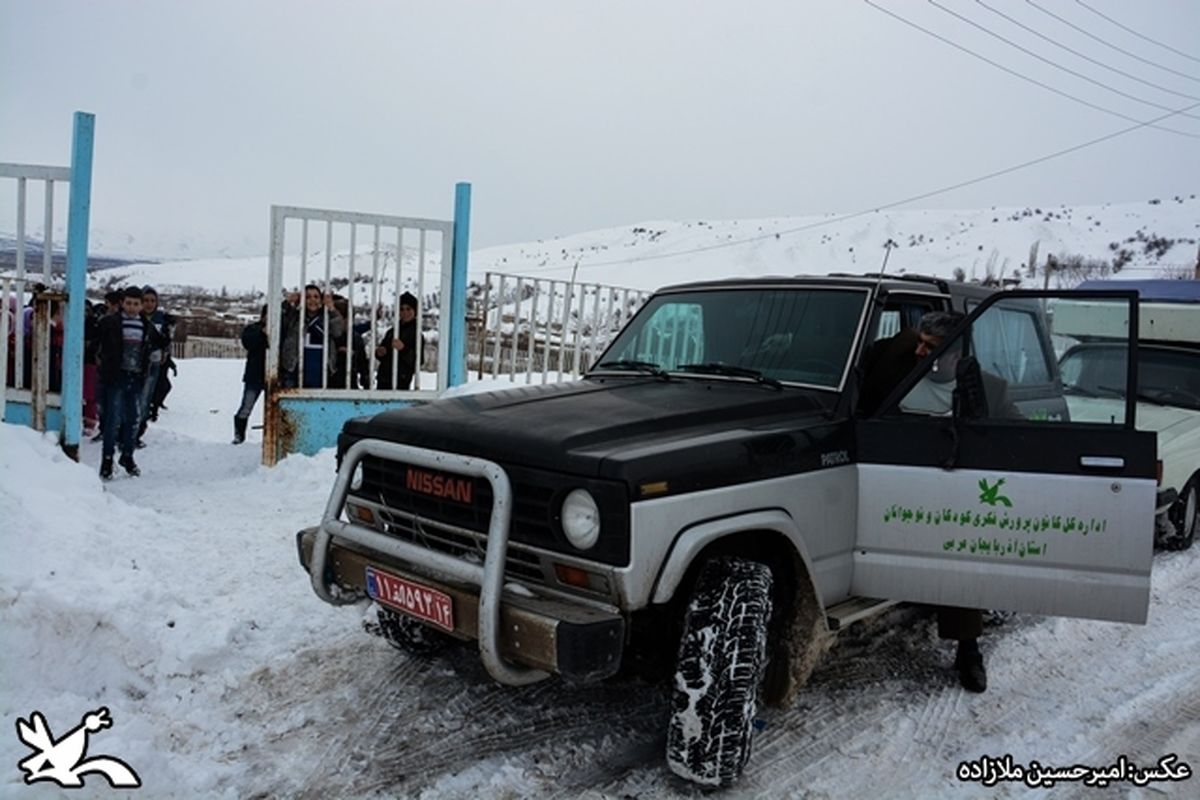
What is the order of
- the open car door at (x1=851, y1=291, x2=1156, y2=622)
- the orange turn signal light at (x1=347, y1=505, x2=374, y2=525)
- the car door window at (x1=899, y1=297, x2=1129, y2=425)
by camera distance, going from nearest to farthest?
the open car door at (x1=851, y1=291, x2=1156, y2=622)
the car door window at (x1=899, y1=297, x2=1129, y2=425)
the orange turn signal light at (x1=347, y1=505, x2=374, y2=525)

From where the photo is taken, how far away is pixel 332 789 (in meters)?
3.38

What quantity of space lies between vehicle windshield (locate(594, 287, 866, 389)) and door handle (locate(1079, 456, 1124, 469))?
3.40 ft

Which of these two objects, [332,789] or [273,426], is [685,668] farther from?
[273,426]

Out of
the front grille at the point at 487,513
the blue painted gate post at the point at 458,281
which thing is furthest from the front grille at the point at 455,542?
the blue painted gate post at the point at 458,281

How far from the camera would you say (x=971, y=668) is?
4.56 meters

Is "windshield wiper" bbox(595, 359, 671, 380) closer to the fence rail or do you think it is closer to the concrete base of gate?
the concrete base of gate

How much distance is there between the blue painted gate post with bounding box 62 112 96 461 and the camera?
7141mm

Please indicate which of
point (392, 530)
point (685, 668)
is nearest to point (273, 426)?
point (392, 530)

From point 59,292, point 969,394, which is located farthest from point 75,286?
point 969,394

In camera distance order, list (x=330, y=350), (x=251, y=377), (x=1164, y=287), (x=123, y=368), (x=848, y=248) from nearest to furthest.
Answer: (x=123, y=368) → (x=330, y=350) → (x=251, y=377) → (x=1164, y=287) → (x=848, y=248)

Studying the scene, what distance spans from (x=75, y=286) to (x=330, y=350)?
7.33 feet

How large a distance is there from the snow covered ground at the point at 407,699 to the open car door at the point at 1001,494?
0.68 metres

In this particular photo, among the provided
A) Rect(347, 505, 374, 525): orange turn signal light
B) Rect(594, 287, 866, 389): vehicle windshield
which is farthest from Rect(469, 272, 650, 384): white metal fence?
Rect(347, 505, 374, 525): orange turn signal light

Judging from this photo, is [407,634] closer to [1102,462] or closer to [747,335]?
[747,335]
